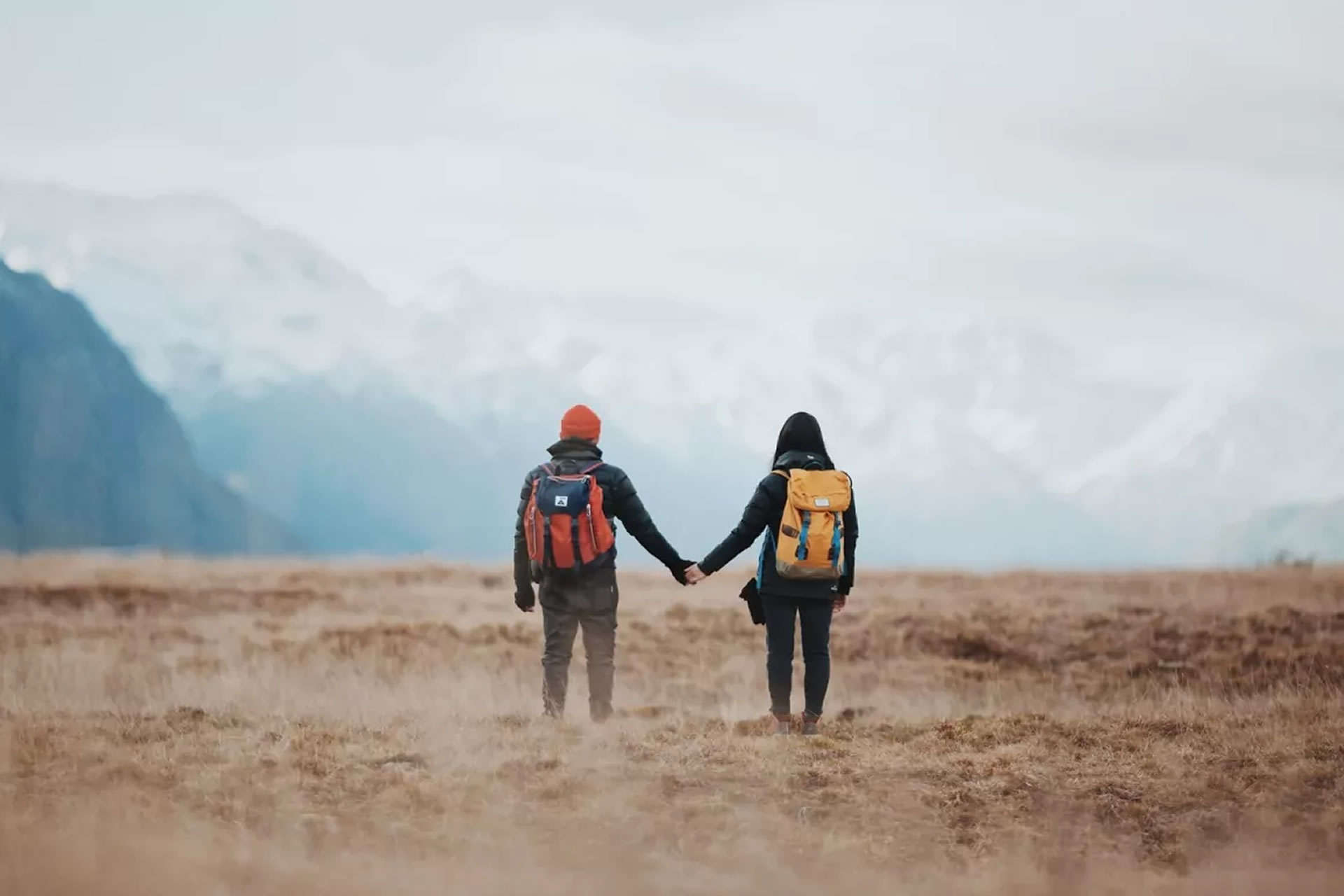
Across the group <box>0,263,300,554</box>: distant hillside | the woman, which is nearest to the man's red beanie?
the woman

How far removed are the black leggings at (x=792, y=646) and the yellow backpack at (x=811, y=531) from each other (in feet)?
0.97

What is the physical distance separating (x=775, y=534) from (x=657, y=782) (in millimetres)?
2657

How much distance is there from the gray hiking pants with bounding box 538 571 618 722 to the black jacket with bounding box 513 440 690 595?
0.48 feet

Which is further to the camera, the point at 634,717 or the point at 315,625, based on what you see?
the point at 315,625

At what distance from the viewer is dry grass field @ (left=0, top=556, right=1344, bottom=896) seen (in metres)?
6.72

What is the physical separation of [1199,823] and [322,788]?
4785mm

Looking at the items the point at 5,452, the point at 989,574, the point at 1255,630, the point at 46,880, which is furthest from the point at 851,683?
the point at 5,452

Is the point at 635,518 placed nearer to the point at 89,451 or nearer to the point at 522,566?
the point at 522,566

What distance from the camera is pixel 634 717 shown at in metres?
11.7

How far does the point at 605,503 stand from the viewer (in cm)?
1130

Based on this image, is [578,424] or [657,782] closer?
[657,782]

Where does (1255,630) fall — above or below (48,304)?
below

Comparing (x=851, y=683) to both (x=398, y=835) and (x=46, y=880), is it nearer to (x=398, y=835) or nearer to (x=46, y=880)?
(x=398, y=835)

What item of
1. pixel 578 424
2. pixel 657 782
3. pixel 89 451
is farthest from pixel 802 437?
pixel 89 451
